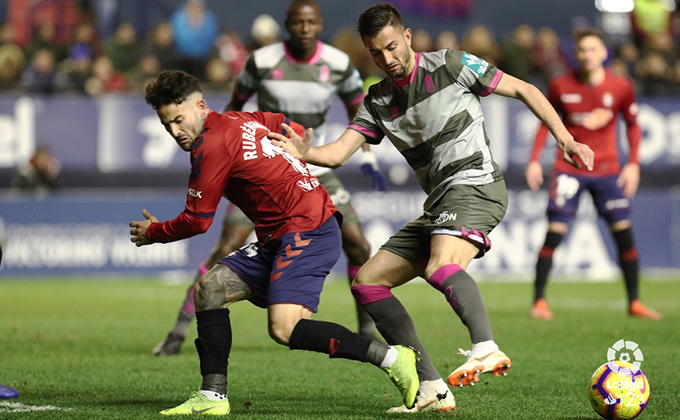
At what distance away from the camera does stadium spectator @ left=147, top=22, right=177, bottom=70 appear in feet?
57.5

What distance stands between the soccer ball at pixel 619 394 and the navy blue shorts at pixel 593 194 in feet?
15.8

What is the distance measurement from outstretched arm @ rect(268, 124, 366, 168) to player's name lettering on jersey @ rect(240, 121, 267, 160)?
0.31ft

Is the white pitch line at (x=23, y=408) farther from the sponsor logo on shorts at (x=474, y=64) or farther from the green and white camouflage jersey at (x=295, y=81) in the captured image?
the green and white camouflage jersey at (x=295, y=81)

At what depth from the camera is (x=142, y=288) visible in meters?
13.9

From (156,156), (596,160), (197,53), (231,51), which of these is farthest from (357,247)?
(197,53)

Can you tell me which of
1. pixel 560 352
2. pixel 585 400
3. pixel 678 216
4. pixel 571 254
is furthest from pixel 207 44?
pixel 585 400

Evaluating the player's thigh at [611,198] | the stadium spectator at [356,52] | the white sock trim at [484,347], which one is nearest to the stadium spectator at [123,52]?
the stadium spectator at [356,52]

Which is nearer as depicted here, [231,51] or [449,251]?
[449,251]

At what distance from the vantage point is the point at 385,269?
5293mm

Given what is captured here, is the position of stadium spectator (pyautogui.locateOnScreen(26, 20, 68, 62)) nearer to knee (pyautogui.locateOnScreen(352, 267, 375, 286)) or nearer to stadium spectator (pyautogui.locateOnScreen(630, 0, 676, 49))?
stadium spectator (pyautogui.locateOnScreen(630, 0, 676, 49))

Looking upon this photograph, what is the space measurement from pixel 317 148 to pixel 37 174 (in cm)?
1124

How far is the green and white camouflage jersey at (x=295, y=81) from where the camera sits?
25.4ft

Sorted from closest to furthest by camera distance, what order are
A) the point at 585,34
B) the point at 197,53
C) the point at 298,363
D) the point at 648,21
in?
the point at 298,363, the point at 585,34, the point at 197,53, the point at 648,21

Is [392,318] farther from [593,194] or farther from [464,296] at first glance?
[593,194]
